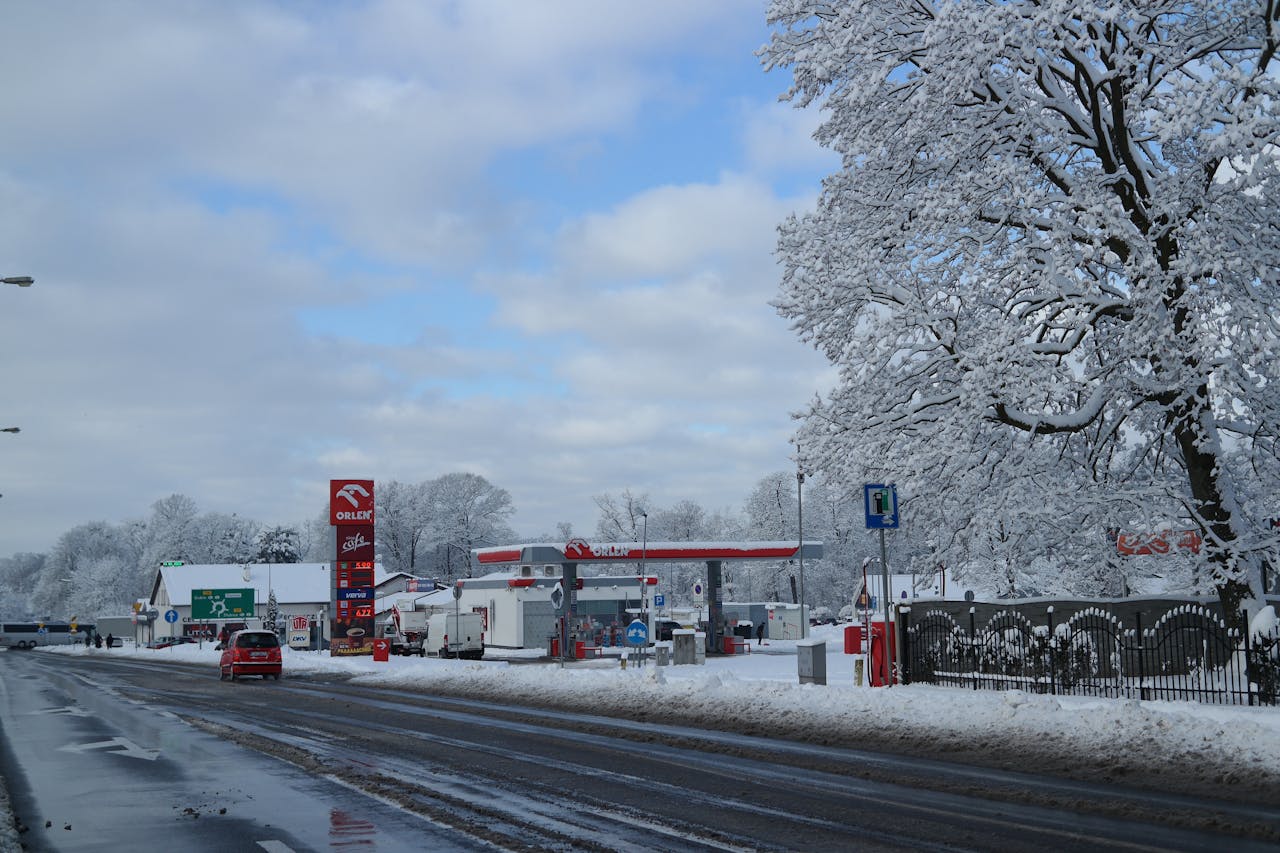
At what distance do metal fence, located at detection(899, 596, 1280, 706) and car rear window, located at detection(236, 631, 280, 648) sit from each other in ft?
89.9

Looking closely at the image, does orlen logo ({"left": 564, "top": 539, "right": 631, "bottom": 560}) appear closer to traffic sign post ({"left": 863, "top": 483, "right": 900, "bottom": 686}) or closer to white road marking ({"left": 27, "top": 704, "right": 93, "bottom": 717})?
white road marking ({"left": 27, "top": 704, "right": 93, "bottom": 717})

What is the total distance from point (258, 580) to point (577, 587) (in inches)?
2765

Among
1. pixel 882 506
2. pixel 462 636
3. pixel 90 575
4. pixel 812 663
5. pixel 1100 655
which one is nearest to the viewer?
pixel 1100 655

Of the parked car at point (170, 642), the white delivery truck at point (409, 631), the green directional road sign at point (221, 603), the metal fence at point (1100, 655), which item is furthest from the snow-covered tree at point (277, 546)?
the metal fence at point (1100, 655)

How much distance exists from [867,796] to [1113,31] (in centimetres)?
1406

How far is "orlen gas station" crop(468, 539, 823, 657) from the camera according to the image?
49.9 metres

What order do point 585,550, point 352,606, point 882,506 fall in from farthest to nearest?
point 352,606, point 585,550, point 882,506

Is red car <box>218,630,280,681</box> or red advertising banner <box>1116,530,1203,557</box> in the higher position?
red advertising banner <box>1116,530,1203,557</box>

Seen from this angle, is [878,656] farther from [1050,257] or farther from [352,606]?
[352,606]

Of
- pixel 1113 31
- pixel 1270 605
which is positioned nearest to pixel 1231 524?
pixel 1270 605

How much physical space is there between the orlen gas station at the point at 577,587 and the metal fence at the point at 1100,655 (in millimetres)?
17315

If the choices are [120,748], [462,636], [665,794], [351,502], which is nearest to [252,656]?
[462,636]

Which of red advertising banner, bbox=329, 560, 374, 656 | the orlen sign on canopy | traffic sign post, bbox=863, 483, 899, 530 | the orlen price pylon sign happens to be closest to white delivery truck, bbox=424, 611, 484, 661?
red advertising banner, bbox=329, 560, 374, 656

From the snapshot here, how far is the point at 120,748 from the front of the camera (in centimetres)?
1767
